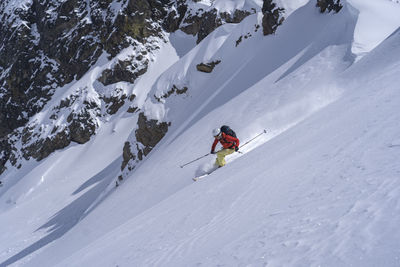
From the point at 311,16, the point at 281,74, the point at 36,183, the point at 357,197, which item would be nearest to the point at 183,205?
the point at 357,197

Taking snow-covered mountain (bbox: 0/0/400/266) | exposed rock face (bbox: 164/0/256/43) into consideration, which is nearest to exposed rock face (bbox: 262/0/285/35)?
snow-covered mountain (bbox: 0/0/400/266)

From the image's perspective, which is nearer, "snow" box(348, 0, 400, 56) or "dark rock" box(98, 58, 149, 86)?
"snow" box(348, 0, 400, 56)

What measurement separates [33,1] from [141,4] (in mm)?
26988

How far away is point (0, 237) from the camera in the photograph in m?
27.9

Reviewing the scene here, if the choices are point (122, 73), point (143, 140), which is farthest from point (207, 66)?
point (122, 73)

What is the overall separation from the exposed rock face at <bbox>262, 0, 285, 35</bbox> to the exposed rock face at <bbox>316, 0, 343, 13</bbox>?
9.48 feet

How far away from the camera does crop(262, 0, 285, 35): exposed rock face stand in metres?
20.9

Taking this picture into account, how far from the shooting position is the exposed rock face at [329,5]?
55.1ft

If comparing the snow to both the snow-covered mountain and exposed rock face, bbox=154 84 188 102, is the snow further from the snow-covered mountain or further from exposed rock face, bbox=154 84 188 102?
exposed rock face, bbox=154 84 188 102

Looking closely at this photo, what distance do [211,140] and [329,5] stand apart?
1184cm

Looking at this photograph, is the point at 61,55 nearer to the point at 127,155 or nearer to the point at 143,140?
the point at 127,155

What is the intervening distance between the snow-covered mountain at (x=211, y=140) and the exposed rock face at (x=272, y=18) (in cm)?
10

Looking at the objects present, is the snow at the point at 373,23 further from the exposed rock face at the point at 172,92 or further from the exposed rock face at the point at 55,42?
the exposed rock face at the point at 55,42

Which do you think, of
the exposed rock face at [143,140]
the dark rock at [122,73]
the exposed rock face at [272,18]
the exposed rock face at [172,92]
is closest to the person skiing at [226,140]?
the exposed rock face at [272,18]
